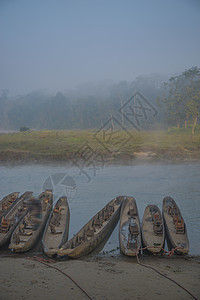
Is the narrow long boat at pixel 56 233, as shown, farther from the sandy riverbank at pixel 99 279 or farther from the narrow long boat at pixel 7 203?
the narrow long boat at pixel 7 203

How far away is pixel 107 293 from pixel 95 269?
1432 millimetres

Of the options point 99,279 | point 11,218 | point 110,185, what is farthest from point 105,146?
point 99,279

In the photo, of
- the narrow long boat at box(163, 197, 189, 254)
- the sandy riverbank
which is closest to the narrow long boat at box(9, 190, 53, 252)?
the sandy riverbank

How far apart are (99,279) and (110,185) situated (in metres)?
14.1

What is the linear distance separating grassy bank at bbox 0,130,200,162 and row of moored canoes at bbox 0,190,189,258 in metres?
16.4

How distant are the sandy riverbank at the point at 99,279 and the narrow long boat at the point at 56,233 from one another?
0.63 meters

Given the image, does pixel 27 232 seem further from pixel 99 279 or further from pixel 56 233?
pixel 99 279

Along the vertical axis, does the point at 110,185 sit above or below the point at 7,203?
below

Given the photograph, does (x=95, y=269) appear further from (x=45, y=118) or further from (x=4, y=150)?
(x=45, y=118)

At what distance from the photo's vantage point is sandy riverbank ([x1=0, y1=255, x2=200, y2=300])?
5625 millimetres

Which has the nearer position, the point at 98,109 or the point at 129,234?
the point at 129,234

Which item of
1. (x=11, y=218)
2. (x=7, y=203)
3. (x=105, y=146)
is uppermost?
(x=105, y=146)

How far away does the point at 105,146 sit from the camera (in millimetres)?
31000

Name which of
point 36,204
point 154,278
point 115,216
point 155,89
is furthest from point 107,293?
point 155,89
